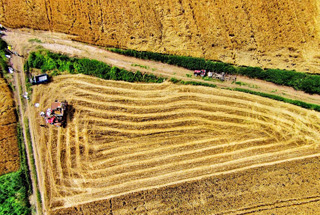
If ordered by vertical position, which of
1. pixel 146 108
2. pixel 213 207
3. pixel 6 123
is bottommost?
pixel 213 207

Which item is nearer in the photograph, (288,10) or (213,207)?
(213,207)

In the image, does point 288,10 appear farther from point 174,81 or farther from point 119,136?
point 119,136

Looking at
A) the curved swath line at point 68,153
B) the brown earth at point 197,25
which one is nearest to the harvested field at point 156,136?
the curved swath line at point 68,153

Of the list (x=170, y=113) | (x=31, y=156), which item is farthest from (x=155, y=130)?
(x=31, y=156)

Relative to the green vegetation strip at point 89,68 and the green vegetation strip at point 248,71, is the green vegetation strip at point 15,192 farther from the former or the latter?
the green vegetation strip at point 248,71

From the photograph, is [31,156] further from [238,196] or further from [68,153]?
[238,196]

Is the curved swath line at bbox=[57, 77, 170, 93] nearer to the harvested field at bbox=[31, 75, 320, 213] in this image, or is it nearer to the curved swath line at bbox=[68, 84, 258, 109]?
the harvested field at bbox=[31, 75, 320, 213]

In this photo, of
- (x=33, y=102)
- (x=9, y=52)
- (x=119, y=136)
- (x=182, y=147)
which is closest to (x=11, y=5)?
(x=9, y=52)
